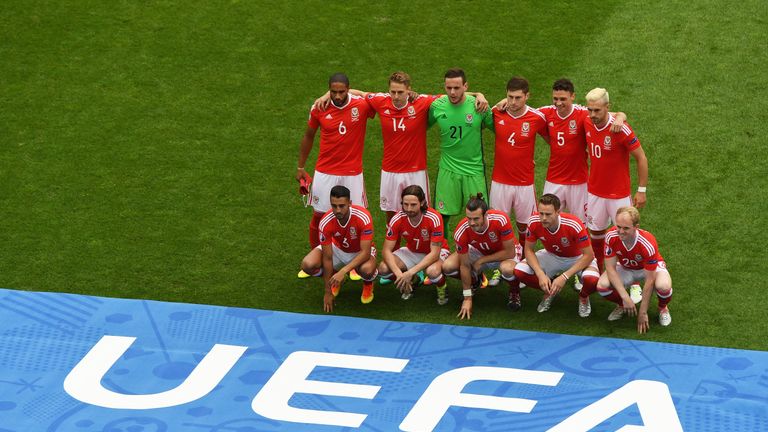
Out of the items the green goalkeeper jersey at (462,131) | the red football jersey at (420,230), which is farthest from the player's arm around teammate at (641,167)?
the red football jersey at (420,230)

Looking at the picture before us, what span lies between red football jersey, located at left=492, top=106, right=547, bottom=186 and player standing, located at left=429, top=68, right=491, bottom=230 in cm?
16

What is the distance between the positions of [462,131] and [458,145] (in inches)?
5.6

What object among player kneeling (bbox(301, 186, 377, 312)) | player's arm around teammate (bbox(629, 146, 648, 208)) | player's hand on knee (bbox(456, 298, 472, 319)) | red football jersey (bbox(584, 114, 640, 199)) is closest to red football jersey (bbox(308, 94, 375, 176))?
player kneeling (bbox(301, 186, 377, 312))

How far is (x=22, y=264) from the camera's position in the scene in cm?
1162

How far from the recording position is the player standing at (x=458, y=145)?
35.5ft

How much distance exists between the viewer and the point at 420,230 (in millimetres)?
10664

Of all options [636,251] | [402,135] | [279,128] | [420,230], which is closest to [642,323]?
[636,251]

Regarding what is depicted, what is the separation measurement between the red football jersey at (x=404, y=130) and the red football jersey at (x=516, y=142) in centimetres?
69

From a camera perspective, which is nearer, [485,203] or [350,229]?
[485,203]

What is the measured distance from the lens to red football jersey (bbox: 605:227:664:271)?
10047 millimetres

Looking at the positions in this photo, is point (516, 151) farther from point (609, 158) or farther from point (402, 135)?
point (402, 135)

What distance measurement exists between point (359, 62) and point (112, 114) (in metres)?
3.12

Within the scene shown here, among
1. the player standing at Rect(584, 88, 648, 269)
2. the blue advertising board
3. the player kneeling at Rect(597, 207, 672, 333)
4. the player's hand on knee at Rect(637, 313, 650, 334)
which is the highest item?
the player standing at Rect(584, 88, 648, 269)

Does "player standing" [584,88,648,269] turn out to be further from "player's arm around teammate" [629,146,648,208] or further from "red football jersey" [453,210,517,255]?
"red football jersey" [453,210,517,255]
